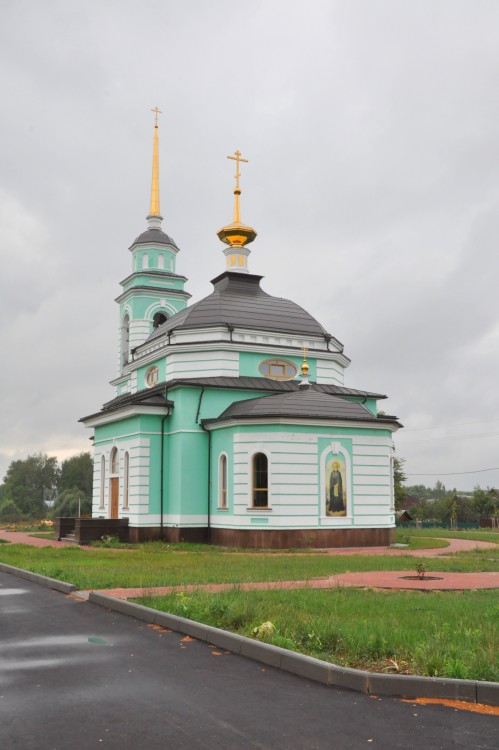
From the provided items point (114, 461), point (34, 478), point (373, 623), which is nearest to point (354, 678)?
point (373, 623)

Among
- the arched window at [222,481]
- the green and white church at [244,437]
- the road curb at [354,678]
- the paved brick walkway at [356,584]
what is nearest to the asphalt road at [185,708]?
the road curb at [354,678]

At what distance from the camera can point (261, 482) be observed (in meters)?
24.6

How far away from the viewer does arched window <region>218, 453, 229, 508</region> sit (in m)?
25.8

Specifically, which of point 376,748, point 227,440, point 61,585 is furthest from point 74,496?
point 376,748

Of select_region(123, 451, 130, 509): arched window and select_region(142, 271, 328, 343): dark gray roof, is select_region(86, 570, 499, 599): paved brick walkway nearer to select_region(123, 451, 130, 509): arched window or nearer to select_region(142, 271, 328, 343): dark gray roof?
select_region(123, 451, 130, 509): arched window

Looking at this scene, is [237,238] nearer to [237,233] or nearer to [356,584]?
[237,233]

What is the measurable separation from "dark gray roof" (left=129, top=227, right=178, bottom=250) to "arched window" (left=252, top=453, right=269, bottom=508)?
1683 cm

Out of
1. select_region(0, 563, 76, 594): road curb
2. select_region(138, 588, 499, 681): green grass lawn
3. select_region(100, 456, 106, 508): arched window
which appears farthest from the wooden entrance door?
select_region(138, 588, 499, 681): green grass lawn

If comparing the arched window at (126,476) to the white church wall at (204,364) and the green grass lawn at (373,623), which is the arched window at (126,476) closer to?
the white church wall at (204,364)

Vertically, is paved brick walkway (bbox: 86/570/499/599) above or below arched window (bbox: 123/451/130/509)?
below

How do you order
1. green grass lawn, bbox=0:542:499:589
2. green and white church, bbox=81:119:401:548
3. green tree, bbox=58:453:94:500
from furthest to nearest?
1. green tree, bbox=58:453:94:500
2. green and white church, bbox=81:119:401:548
3. green grass lawn, bbox=0:542:499:589

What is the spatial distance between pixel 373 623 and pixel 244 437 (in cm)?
1645

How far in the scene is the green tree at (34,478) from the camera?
10406 cm

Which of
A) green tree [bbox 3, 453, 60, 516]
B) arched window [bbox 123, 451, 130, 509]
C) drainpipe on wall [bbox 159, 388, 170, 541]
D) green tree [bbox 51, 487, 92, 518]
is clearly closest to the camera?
drainpipe on wall [bbox 159, 388, 170, 541]
